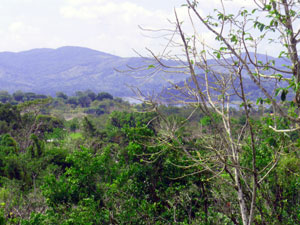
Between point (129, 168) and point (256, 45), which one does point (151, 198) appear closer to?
point (129, 168)

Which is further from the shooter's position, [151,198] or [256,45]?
[151,198]

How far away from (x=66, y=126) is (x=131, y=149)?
100 feet

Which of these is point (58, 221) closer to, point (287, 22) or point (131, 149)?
point (131, 149)

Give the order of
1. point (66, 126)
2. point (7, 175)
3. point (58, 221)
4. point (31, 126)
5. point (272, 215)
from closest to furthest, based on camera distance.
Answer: point (272, 215), point (58, 221), point (7, 175), point (31, 126), point (66, 126)

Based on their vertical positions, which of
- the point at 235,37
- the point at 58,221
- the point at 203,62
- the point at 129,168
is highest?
the point at 235,37

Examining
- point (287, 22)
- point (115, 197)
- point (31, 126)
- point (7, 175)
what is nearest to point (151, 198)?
point (115, 197)

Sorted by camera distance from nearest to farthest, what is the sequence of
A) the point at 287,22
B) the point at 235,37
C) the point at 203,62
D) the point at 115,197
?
1. the point at 287,22
2. the point at 235,37
3. the point at 203,62
4. the point at 115,197

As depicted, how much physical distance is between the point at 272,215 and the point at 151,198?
7.61ft

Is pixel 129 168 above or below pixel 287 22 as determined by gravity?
below

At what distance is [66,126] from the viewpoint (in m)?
36.2

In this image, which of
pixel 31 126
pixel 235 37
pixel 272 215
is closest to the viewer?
pixel 235 37

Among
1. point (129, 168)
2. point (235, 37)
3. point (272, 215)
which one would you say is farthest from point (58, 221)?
point (235, 37)

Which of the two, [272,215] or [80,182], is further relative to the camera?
[80,182]

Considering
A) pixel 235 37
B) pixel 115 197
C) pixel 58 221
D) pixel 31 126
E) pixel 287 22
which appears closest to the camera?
pixel 287 22
